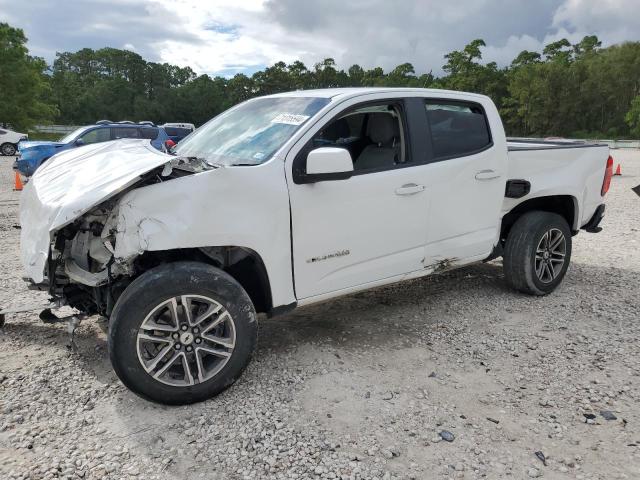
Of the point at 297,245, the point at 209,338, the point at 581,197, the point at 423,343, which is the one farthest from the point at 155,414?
the point at 581,197

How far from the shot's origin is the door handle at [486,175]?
429cm

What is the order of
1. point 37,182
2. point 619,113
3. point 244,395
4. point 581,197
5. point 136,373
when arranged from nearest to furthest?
point 136,373 → point 244,395 → point 37,182 → point 581,197 → point 619,113

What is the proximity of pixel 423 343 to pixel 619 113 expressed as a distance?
7379 cm

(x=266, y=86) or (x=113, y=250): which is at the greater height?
(x=266, y=86)

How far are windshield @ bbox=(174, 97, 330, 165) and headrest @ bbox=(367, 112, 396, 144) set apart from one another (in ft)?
2.56

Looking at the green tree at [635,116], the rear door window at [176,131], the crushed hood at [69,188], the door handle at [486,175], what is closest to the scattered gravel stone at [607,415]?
the door handle at [486,175]

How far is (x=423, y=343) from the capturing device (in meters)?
4.02

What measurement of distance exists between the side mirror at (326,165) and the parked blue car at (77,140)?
29.5 feet

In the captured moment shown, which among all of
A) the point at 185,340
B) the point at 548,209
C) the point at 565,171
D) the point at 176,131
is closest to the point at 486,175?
the point at 565,171

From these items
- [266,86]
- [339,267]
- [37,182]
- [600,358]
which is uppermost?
[266,86]

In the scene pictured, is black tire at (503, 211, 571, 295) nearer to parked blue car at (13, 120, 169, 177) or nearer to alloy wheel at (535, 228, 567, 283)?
alloy wheel at (535, 228, 567, 283)

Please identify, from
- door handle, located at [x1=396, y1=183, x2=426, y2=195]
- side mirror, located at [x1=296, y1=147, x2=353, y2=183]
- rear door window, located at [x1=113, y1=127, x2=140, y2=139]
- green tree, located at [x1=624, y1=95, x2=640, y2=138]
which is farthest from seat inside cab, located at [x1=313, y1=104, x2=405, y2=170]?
green tree, located at [x1=624, y1=95, x2=640, y2=138]

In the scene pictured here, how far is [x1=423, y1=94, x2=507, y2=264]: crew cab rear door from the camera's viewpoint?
4062 millimetres

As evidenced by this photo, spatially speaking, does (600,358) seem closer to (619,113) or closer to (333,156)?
(333,156)
